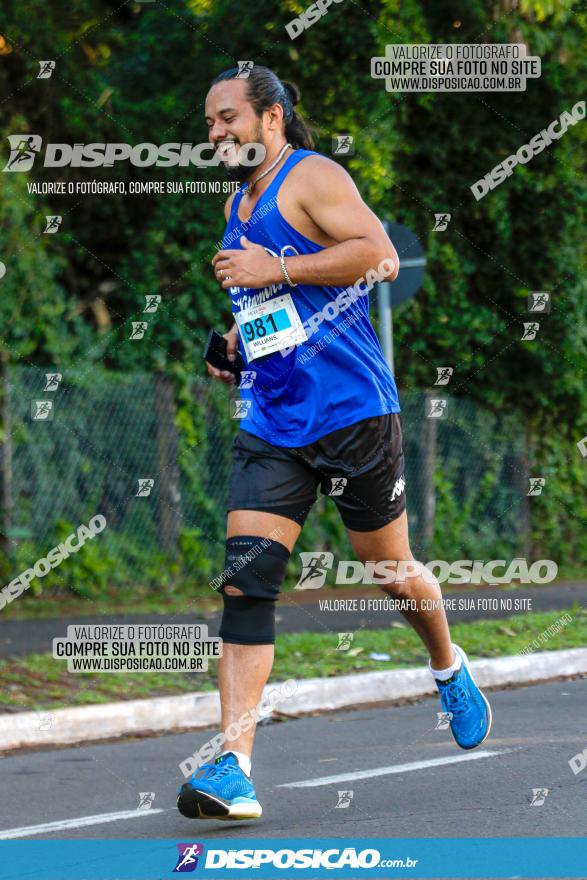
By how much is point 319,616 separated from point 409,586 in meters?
5.98

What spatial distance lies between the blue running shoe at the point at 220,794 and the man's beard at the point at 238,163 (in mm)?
1726

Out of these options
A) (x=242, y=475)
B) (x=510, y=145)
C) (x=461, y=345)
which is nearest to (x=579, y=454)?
(x=461, y=345)

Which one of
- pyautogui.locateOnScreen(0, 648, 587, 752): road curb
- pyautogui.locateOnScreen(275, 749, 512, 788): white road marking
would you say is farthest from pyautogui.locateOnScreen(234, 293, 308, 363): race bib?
pyautogui.locateOnScreen(0, 648, 587, 752): road curb

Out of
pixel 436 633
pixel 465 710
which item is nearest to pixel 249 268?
pixel 436 633

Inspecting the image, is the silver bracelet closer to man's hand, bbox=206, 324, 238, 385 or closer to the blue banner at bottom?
man's hand, bbox=206, 324, 238, 385

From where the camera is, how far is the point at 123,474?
12125mm

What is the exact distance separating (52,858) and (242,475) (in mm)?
1257

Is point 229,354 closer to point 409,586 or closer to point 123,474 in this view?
point 409,586

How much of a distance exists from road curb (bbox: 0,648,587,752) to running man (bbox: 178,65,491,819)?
2.47 m

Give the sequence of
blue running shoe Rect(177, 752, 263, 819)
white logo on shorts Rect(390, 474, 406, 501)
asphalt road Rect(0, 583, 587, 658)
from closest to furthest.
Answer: blue running shoe Rect(177, 752, 263, 819) → white logo on shorts Rect(390, 474, 406, 501) → asphalt road Rect(0, 583, 587, 658)

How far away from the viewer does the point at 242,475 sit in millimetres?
4875

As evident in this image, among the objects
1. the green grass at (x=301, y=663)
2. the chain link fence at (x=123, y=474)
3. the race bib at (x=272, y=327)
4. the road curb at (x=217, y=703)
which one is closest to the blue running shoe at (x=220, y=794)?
the race bib at (x=272, y=327)

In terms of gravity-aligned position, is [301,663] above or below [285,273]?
below

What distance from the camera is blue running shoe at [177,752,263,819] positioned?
4.46m
